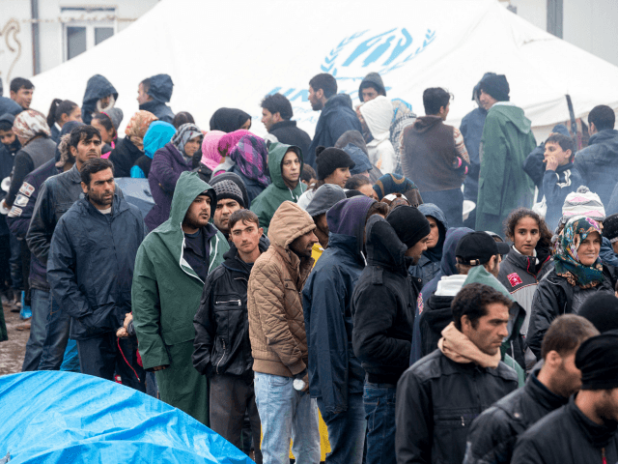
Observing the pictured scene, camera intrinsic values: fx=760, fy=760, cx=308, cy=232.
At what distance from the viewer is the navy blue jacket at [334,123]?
Answer: 794 cm

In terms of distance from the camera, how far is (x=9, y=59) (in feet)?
59.0

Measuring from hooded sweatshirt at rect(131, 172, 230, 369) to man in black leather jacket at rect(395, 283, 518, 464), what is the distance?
2.32 meters

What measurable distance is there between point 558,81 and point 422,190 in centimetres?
263

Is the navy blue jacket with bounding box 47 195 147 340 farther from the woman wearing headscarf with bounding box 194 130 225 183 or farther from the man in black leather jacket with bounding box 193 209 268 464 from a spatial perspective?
the woman wearing headscarf with bounding box 194 130 225 183

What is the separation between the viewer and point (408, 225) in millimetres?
3672

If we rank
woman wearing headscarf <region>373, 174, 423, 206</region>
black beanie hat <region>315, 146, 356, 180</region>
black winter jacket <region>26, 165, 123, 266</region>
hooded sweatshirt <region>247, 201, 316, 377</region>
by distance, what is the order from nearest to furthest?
hooded sweatshirt <region>247, 201, 316, 377</region> → woman wearing headscarf <region>373, 174, 423, 206</region> → black winter jacket <region>26, 165, 123, 266</region> → black beanie hat <region>315, 146, 356, 180</region>

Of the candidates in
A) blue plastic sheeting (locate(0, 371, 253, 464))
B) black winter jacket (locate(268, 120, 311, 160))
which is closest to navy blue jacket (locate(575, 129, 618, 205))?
black winter jacket (locate(268, 120, 311, 160))

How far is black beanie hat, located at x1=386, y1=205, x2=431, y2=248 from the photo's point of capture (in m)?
3.68

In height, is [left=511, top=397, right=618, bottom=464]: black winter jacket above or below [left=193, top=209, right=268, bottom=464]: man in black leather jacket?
above

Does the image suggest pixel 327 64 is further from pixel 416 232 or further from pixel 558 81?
pixel 416 232

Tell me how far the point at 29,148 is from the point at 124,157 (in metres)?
1.11

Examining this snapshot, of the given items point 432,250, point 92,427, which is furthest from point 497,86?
point 92,427

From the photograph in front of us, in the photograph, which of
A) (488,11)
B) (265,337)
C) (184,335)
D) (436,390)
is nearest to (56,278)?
(184,335)

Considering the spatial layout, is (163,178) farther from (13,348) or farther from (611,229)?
(611,229)
